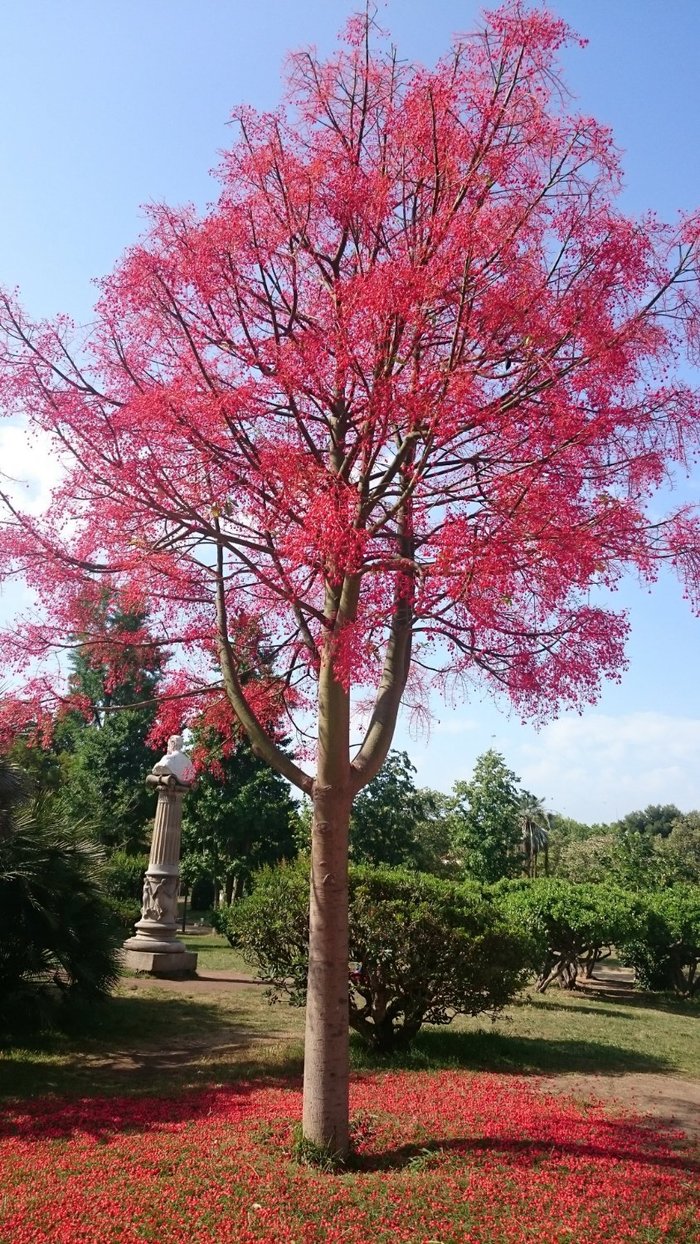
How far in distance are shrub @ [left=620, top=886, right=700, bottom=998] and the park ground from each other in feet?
31.6

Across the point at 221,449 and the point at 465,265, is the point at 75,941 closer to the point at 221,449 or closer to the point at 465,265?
the point at 221,449

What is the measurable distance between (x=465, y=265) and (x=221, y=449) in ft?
7.11

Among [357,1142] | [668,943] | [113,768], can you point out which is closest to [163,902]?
[357,1142]

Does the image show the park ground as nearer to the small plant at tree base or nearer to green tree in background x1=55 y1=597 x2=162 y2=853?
the small plant at tree base

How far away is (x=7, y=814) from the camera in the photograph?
8.50 meters

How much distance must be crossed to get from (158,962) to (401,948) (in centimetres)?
858

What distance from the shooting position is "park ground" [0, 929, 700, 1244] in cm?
466

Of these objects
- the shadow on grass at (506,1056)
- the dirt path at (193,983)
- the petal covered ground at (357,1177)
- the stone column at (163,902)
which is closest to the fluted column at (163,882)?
the stone column at (163,902)

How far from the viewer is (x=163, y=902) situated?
650 inches

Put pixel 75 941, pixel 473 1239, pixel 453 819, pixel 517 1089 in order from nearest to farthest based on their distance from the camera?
1. pixel 473 1239
2. pixel 517 1089
3. pixel 75 941
4. pixel 453 819

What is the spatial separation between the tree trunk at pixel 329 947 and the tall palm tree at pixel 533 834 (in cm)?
3581

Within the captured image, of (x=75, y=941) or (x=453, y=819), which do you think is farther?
(x=453, y=819)

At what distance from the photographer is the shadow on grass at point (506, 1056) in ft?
30.1

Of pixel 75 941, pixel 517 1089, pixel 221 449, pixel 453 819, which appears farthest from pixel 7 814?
pixel 453 819
